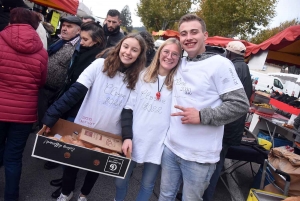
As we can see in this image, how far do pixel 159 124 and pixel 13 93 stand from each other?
4.19 ft

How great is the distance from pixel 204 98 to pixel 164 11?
23952mm

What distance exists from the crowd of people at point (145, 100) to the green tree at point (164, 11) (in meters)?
23.3

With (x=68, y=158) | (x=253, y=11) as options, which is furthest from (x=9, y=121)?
(x=253, y=11)

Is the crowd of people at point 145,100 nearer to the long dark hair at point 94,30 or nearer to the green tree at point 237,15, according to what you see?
the long dark hair at point 94,30

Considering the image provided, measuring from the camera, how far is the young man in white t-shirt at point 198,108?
5.81ft

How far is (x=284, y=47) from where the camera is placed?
5.68m

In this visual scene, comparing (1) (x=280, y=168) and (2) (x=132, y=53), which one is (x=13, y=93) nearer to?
(2) (x=132, y=53)

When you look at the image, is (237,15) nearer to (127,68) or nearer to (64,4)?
(64,4)

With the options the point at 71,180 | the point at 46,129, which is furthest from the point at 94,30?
the point at 71,180

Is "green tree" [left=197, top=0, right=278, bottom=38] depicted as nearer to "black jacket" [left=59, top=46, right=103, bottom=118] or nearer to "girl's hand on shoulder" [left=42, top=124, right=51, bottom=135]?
"black jacket" [left=59, top=46, right=103, bottom=118]

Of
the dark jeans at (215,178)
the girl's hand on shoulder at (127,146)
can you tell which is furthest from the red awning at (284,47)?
the girl's hand on shoulder at (127,146)

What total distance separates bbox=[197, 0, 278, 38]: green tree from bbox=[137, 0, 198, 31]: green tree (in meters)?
5.96

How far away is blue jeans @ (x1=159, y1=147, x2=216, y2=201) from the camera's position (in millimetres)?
1897

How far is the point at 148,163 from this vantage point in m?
2.22
